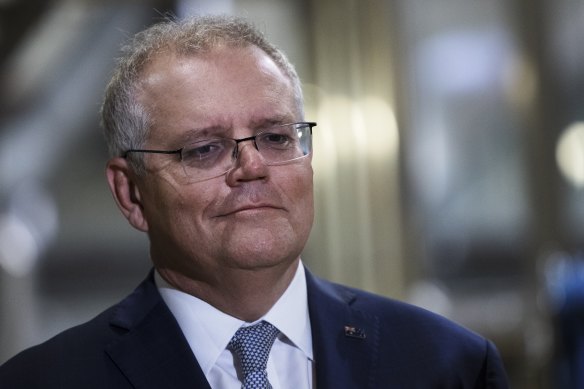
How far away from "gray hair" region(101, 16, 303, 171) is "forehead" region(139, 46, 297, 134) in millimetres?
20

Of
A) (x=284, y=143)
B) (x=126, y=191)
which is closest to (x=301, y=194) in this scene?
(x=284, y=143)

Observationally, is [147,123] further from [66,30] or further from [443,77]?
[443,77]

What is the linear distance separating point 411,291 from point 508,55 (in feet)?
3.92

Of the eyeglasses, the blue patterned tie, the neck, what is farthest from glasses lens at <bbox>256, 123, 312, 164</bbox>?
the blue patterned tie

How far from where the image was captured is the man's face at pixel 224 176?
1.66 m

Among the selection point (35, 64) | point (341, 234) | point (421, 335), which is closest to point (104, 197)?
point (35, 64)

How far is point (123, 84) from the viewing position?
182 centimetres

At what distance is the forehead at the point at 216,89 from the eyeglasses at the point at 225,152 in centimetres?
3

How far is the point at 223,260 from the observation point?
65.7 inches

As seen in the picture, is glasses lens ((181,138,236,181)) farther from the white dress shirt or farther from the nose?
the white dress shirt

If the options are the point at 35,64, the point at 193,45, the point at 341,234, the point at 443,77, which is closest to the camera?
the point at 193,45

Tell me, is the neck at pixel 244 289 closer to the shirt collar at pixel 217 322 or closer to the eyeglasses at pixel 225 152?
the shirt collar at pixel 217 322

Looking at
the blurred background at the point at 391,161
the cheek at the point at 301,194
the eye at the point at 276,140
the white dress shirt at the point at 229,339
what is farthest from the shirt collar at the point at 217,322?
the blurred background at the point at 391,161

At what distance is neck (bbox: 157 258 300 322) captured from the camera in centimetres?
170
